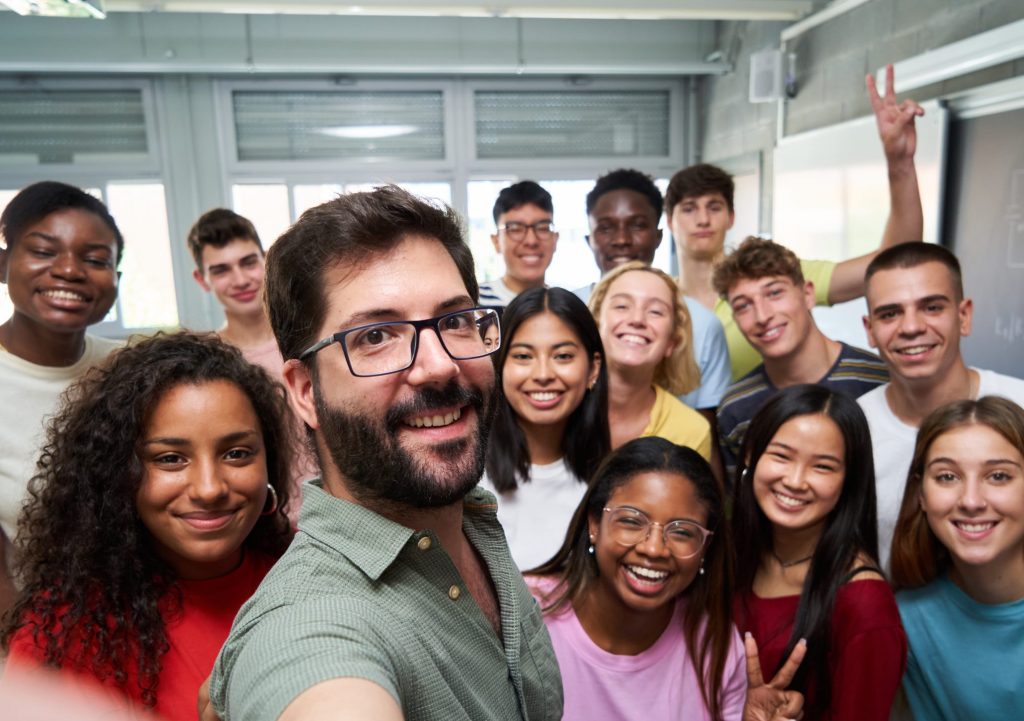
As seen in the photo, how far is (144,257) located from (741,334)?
4726mm

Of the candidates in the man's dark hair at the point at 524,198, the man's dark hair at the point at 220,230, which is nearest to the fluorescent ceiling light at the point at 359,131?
the man's dark hair at the point at 524,198

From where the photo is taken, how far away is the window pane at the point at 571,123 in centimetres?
559

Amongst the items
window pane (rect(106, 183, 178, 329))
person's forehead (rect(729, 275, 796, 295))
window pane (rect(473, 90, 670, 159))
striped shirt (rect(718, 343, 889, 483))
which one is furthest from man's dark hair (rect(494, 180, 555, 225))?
window pane (rect(106, 183, 178, 329))

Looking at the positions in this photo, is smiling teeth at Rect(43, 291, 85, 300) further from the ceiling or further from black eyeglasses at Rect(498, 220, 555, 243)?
the ceiling

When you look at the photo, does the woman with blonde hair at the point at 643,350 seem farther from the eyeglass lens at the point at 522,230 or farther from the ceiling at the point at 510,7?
the ceiling at the point at 510,7

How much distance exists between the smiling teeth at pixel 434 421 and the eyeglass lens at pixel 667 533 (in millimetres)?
738

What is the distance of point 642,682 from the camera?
55.4 inches

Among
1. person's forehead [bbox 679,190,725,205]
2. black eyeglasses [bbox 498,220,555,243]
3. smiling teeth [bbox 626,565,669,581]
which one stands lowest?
smiling teeth [bbox 626,565,669,581]

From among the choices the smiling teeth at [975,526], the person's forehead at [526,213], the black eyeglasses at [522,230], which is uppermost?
the person's forehead at [526,213]

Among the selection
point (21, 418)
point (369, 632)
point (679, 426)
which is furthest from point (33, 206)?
point (679, 426)

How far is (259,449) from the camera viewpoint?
1.31 meters

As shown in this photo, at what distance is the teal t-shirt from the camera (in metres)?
1.41

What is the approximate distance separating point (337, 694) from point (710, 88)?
5784 mm

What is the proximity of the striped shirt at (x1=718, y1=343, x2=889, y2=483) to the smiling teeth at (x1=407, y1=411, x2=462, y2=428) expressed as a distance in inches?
55.0
